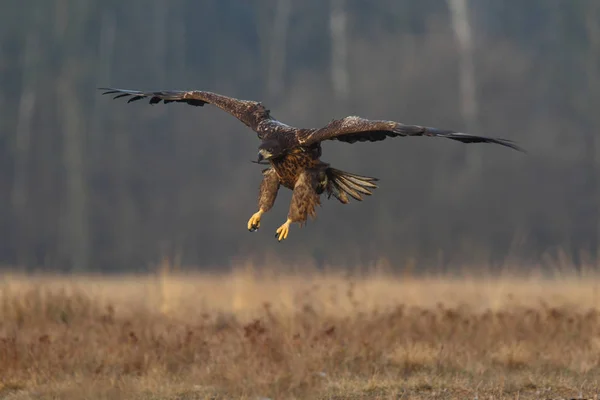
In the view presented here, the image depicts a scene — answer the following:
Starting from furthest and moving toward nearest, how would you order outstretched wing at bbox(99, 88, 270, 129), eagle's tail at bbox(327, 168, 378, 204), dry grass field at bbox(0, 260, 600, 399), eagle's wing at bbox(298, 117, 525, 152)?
dry grass field at bbox(0, 260, 600, 399) → outstretched wing at bbox(99, 88, 270, 129) → eagle's tail at bbox(327, 168, 378, 204) → eagle's wing at bbox(298, 117, 525, 152)

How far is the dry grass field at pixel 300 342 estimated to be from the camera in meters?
8.56

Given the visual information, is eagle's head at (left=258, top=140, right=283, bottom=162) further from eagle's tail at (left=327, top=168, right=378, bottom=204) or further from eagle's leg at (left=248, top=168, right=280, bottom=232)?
eagle's tail at (left=327, top=168, right=378, bottom=204)

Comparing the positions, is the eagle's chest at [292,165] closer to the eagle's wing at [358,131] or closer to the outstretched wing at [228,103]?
the eagle's wing at [358,131]

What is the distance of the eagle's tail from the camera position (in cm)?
744

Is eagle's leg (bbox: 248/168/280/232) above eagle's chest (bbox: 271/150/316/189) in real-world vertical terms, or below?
below

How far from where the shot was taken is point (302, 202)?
683 centimetres

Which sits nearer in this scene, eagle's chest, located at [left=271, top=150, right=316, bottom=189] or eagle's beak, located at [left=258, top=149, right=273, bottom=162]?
eagle's beak, located at [left=258, top=149, right=273, bottom=162]

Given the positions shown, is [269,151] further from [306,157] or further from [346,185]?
[346,185]

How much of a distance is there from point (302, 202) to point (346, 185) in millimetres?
800

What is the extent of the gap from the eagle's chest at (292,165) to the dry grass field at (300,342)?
208cm

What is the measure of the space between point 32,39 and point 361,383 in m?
26.3

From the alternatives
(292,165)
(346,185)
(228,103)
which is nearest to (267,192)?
(292,165)

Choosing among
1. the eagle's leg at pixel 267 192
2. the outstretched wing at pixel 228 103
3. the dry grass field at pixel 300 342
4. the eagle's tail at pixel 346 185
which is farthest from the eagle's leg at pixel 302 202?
the dry grass field at pixel 300 342

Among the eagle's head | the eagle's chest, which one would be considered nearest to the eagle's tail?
the eagle's chest
